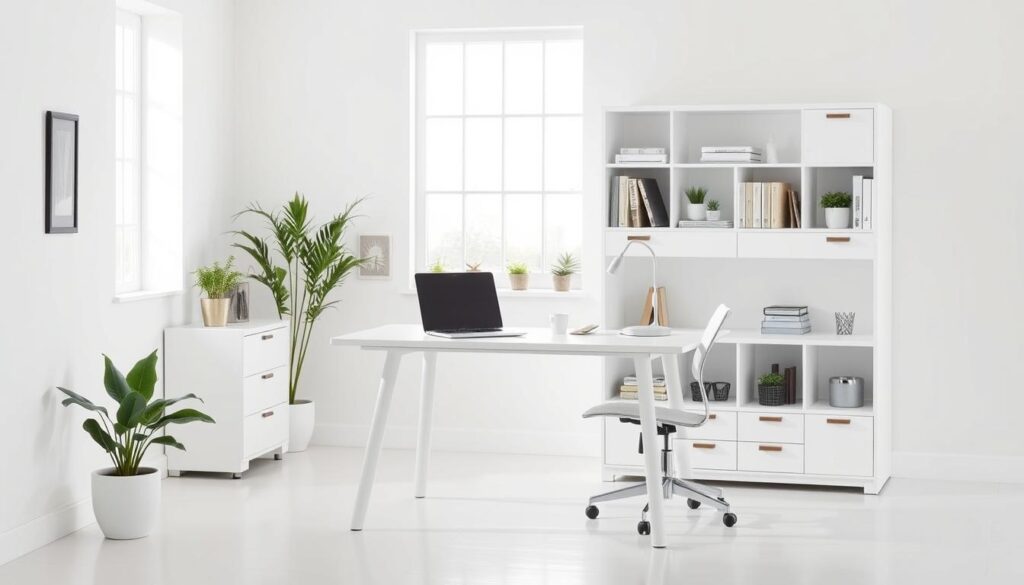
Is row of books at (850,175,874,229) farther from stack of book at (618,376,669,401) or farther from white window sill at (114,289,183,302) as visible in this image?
white window sill at (114,289,183,302)

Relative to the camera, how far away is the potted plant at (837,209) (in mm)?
5969

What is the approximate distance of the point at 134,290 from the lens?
6293mm

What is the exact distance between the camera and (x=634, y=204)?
618 centimetres

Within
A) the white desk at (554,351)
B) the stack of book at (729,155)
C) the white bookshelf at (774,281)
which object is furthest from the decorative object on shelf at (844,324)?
the white desk at (554,351)

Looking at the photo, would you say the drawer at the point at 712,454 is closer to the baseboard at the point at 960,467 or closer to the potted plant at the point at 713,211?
the baseboard at the point at 960,467

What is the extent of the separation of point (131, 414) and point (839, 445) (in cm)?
329

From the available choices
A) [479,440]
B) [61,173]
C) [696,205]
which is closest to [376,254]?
[479,440]

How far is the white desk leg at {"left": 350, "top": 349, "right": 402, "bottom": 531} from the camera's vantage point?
517cm

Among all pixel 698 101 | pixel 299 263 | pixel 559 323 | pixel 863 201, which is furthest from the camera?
pixel 299 263

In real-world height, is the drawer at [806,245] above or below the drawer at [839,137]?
below

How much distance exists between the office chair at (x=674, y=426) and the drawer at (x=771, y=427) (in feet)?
2.25

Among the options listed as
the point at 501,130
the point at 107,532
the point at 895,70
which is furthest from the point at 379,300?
the point at 895,70

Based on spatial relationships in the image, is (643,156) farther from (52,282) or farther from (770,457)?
(52,282)

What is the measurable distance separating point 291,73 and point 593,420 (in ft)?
8.73
